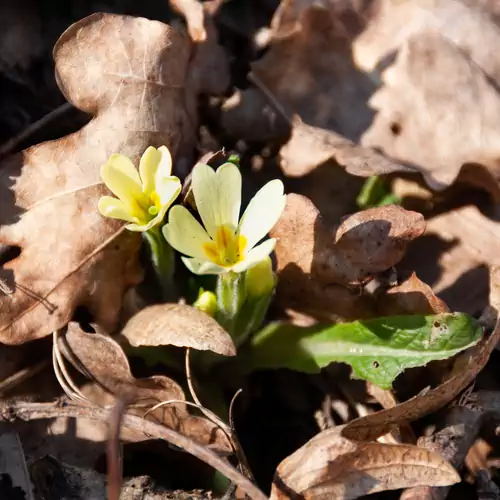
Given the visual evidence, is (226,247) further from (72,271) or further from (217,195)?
(72,271)

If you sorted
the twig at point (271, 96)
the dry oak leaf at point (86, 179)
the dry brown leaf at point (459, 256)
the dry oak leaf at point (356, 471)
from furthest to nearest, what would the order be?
the twig at point (271, 96)
the dry brown leaf at point (459, 256)
the dry oak leaf at point (86, 179)
the dry oak leaf at point (356, 471)

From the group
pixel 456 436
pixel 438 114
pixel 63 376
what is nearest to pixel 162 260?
pixel 63 376

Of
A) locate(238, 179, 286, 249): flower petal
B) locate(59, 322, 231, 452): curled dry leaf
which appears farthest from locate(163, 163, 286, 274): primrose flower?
locate(59, 322, 231, 452): curled dry leaf

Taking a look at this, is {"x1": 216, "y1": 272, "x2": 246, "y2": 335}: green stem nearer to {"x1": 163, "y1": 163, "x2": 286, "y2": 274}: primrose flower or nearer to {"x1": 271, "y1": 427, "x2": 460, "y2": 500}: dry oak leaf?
{"x1": 163, "y1": 163, "x2": 286, "y2": 274}: primrose flower

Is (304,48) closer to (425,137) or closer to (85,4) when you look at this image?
(425,137)

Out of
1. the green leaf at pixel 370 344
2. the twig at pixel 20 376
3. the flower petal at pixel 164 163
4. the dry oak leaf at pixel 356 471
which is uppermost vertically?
the flower petal at pixel 164 163

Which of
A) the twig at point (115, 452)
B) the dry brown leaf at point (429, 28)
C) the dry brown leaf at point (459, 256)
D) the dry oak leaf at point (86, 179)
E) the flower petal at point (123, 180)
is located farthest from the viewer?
the dry brown leaf at point (429, 28)

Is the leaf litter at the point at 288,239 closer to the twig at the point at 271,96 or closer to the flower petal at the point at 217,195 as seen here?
the twig at the point at 271,96

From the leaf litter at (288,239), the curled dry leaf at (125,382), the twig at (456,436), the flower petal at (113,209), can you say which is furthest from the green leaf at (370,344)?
the flower petal at (113,209)

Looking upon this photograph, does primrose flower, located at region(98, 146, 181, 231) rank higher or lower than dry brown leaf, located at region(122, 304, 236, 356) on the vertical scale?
higher
